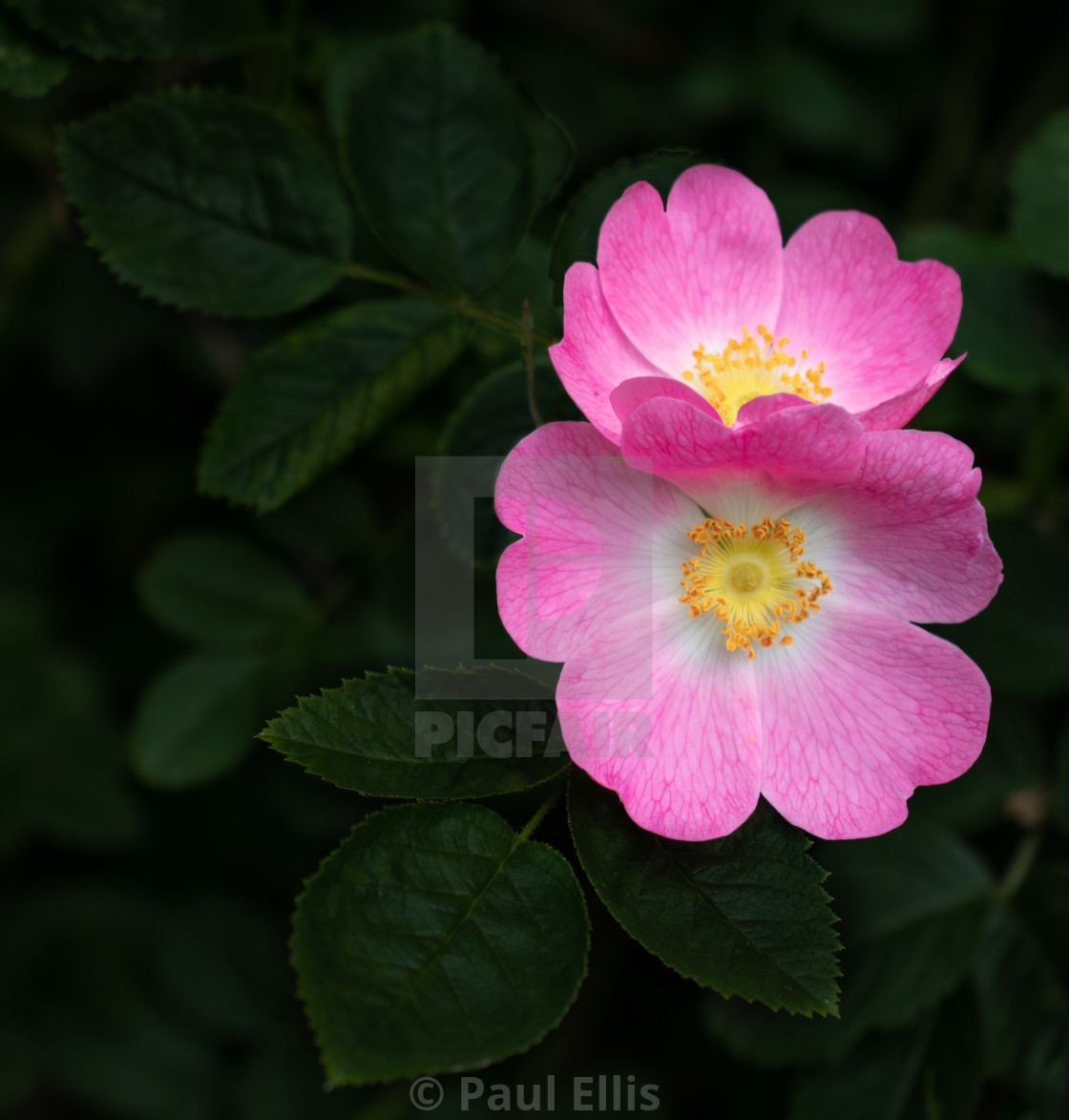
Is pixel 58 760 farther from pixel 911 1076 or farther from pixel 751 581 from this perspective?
pixel 911 1076

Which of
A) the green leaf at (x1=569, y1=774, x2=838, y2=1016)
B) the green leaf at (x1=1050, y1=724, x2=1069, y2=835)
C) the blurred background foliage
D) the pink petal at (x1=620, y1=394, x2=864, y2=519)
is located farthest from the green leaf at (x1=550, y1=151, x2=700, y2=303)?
the green leaf at (x1=1050, y1=724, x2=1069, y2=835)

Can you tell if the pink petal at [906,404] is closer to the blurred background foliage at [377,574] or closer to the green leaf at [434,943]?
the blurred background foliage at [377,574]

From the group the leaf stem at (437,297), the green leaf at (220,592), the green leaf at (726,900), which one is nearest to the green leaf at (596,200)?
the leaf stem at (437,297)

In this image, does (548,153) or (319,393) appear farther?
(548,153)

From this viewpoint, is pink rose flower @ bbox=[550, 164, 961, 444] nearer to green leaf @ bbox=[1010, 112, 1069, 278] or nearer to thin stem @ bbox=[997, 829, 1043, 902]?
green leaf @ bbox=[1010, 112, 1069, 278]

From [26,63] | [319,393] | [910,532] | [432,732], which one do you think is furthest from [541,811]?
[26,63]

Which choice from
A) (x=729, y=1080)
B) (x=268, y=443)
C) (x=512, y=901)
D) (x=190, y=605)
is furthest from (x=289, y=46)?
(x=729, y=1080)

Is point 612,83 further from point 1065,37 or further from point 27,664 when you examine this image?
point 27,664
